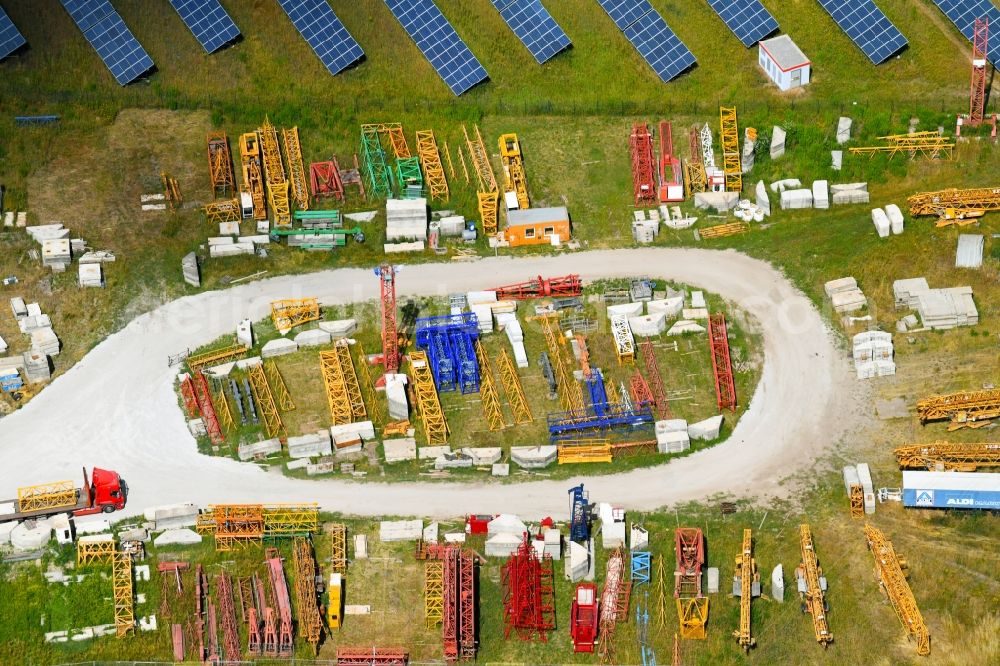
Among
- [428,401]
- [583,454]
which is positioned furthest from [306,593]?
[583,454]

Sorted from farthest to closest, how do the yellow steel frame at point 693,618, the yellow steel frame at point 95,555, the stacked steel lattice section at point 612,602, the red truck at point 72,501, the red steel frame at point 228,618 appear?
the red truck at point 72,501
the yellow steel frame at point 95,555
the red steel frame at point 228,618
the yellow steel frame at point 693,618
the stacked steel lattice section at point 612,602

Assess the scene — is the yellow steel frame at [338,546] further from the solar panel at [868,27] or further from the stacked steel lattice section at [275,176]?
the solar panel at [868,27]

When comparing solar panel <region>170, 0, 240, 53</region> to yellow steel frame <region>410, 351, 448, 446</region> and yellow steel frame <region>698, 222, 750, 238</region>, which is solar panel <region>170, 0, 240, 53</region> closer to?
yellow steel frame <region>410, 351, 448, 446</region>

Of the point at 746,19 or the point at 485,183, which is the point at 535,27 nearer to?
the point at 485,183

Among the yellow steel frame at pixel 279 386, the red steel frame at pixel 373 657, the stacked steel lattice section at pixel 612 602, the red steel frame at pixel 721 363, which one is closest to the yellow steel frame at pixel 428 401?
the yellow steel frame at pixel 279 386

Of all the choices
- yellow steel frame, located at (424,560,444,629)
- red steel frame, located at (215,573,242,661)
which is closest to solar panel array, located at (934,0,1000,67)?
yellow steel frame, located at (424,560,444,629)

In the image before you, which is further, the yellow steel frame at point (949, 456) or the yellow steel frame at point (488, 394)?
the yellow steel frame at point (488, 394)

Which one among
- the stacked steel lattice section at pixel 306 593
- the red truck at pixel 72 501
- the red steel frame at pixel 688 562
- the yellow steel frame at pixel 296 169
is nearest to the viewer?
the stacked steel lattice section at pixel 306 593

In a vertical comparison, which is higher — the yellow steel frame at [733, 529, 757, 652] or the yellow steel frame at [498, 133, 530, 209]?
the yellow steel frame at [498, 133, 530, 209]

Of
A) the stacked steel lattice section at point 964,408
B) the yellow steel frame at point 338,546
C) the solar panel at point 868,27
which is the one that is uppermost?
the solar panel at point 868,27
